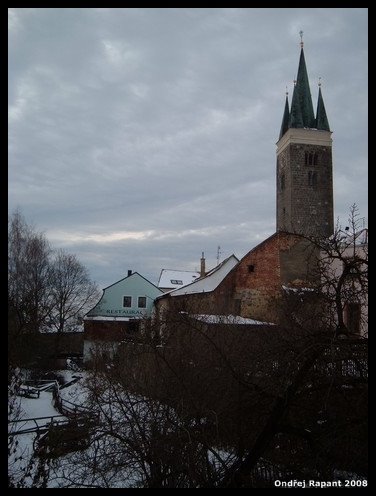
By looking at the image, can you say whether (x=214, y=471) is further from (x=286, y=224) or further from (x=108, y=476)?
(x=286, y=224)

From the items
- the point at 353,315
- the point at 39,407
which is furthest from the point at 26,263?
the point at 353,315

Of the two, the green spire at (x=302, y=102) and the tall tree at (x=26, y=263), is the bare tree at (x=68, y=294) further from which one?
the green spire at (x=302, y=102)

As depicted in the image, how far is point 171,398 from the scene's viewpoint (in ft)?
24.9

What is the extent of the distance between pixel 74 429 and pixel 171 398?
2.12 m

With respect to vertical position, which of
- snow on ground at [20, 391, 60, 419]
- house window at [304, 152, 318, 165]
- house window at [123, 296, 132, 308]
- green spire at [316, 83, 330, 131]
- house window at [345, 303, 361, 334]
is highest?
green spire at [316, 83, 330, 131]

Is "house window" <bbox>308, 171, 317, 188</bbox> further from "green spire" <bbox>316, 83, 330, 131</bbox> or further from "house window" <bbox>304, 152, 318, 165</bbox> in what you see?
"green spire" <bbox>316, 83, 330, 131</bbox>

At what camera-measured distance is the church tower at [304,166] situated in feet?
162

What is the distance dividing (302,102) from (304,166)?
9.66m

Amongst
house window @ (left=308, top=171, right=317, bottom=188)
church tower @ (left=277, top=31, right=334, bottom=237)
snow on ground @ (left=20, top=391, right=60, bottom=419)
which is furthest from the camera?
house window @ (left=308, top=171, right=317, bottom=188)

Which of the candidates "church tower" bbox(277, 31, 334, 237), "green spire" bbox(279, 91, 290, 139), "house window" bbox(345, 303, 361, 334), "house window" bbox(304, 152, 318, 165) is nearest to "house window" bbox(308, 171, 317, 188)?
"church tower" bbox(277, 31, 334, 237)

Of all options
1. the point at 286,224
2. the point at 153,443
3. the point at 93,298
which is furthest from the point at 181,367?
the point at 286,224

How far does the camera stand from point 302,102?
180 feet

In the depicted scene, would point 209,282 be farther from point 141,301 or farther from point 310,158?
point 310,158

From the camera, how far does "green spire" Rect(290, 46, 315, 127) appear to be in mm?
53469
